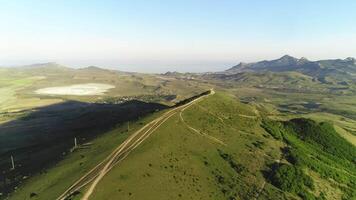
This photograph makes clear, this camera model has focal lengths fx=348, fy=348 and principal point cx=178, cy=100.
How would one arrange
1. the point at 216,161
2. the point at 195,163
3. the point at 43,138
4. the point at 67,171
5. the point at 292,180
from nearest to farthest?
1. the point at 67,171
2. the point at 195,163
3. the point at 292,180
4. the point at 216,161
5. the point at 43,138

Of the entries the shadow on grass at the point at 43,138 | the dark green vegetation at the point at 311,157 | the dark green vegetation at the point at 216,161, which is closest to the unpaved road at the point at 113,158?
the dark green vegetation at the point at 216,161

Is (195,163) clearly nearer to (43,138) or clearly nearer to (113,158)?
(113,158)

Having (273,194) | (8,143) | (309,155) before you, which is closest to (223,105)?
(309,155)

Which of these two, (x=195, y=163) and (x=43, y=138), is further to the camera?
(x=43, y=138)

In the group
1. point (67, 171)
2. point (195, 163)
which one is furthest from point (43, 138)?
point (195, 163)

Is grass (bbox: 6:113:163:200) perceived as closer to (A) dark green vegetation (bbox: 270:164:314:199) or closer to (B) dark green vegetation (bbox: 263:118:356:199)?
(A) dark green vegetation (bbox: 270:164:314:199)

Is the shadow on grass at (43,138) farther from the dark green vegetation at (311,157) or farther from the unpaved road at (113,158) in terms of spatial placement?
the dark green vegetation at (311,157)
